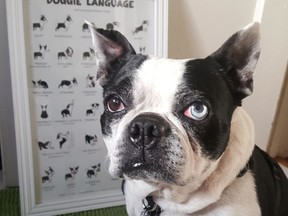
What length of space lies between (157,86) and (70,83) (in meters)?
0.68

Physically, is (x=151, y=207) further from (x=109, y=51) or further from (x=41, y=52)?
(x=41, y=52)

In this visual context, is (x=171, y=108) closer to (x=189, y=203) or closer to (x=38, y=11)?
(x=189, y=203)

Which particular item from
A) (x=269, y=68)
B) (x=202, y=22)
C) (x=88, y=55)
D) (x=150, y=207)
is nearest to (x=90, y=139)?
(x=88, y=55)

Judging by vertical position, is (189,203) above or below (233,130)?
below

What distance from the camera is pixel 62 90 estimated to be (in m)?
1.38

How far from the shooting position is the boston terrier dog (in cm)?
73

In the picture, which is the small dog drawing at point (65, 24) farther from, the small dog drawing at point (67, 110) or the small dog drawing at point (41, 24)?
the small dog drawing at point (67, 110)

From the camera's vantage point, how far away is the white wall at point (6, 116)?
4.46 feet

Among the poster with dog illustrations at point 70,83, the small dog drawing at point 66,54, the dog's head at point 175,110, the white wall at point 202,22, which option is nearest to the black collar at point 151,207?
the dog's head at point 175,110

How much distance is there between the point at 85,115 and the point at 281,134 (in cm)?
117

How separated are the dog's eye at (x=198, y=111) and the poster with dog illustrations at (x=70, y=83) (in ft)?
2.27

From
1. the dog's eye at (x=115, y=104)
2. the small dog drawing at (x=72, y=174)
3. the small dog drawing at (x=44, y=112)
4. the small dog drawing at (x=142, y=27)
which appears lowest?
the small dog drawing at (x=72, y=174)

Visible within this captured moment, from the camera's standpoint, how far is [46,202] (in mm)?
1458

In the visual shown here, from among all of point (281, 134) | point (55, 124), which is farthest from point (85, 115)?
point (281, 134)
